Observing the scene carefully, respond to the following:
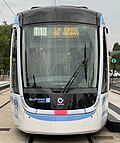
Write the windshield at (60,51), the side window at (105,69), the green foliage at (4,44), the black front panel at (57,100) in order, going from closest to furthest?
the black front panel at (57,100), the windshield at (60,51), the side window at (105,69), the green foliage at (4,44)

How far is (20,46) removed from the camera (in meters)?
7.70

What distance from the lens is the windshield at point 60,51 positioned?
7578 millimetres

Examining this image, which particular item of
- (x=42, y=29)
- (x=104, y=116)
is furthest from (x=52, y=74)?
(x=104, y=116)

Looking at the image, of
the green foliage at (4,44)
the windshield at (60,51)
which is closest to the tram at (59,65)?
the windshield at (60,51)

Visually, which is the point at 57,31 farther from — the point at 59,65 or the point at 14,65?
the point at 14,65

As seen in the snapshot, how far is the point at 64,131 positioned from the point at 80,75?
1.37 metres

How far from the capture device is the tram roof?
7.75 meters

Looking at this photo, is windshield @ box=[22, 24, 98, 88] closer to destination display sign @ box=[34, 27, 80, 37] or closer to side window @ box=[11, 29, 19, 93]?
destination display sign @ box=[34, 27, 80, 37]

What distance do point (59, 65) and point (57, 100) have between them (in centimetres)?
91

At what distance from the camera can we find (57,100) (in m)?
7.11

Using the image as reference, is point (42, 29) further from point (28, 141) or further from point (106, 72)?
point (28, 141)

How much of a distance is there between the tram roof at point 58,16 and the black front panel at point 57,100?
1.70m

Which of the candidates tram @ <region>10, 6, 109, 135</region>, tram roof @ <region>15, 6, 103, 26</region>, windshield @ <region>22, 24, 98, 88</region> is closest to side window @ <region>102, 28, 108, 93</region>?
tram @ <region>10, 6, 109, 135</region>

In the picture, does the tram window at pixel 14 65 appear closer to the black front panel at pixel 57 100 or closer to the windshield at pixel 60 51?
the windshield at pixel 60 51
